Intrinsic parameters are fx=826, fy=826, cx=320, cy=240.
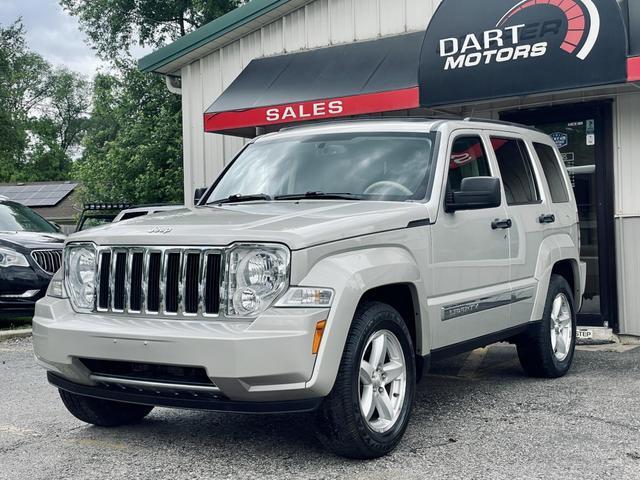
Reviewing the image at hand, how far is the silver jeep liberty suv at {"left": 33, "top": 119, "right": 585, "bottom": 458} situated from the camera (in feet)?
13.7

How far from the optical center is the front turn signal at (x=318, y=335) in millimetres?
4137

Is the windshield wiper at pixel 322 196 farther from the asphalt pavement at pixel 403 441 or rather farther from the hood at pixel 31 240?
the hood at pixel 31 240

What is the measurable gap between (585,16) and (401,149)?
3.78 meters

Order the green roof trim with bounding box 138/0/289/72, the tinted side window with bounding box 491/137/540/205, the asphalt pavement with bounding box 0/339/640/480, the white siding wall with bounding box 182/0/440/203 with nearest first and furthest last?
1. the asphalt pavement with bounding box 0/339/640/480
2. the tinted side window with bounding box 491/137/540/205
3. the white siding wall with bounding box 182/0/440/203
4. the green roof trim with bounding box 138/0/289/72

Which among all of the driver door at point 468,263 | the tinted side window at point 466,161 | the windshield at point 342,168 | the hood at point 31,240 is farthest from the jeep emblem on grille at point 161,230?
the hood at point 31,240

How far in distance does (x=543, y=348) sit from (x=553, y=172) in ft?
5.36

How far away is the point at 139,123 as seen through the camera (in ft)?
107

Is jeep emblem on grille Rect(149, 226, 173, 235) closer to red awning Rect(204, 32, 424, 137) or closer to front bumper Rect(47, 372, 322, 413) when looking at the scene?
front bumper Rect(47, 372, 322, 413)

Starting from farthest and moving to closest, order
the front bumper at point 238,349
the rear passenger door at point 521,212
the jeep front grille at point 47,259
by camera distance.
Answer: the jeep front grille at point 47,259
the rear passenger door at point 521,212
the front bumper at point 238,349

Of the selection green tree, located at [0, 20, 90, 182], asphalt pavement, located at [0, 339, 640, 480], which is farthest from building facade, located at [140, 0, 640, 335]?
green tree, located at [0, 20, 90, 182]

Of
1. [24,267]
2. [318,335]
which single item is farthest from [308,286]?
[24,267]

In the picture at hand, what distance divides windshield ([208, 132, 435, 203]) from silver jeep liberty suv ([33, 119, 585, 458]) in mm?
11

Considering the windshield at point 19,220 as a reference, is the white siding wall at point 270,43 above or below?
above

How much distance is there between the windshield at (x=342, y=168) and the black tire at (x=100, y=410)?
163 centimetres
